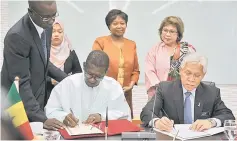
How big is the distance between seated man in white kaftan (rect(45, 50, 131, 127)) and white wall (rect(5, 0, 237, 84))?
6.44ft

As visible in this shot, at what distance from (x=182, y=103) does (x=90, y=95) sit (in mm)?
687

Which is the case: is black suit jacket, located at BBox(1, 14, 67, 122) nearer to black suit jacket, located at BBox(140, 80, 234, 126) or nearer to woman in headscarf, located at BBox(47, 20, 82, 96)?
black suit jacket, located at BBox(140, 80, 234, 126)

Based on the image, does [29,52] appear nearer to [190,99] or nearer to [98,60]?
[98,60]

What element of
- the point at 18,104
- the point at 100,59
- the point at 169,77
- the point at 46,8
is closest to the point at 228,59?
the point at 169,77

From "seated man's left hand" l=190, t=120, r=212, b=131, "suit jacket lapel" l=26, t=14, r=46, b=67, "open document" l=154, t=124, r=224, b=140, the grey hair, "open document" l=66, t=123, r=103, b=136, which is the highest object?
"suit jacket lapel" l=26, t=14, r=46, b=67

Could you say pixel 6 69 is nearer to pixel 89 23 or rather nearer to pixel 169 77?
pixel 169 77

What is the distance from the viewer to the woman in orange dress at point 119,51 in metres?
3.70

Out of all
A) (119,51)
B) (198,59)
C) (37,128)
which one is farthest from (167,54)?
(37,128)

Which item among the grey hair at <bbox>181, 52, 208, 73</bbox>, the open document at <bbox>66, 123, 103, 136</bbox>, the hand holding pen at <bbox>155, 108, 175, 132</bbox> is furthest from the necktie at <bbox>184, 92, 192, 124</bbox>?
the open document at <bbox>66, 123, 103, 136</bbox>

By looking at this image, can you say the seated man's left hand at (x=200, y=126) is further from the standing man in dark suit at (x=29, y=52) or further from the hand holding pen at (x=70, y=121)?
the standing man in dark suit at (x=29, y=52)

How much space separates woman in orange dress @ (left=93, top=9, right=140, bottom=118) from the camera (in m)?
3.70

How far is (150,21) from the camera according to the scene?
4824 mm

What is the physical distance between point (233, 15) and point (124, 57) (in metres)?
1.90

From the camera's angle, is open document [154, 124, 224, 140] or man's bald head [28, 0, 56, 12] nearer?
open document [154, 124, 224, 140]
